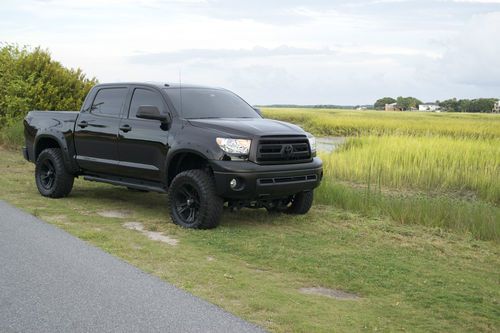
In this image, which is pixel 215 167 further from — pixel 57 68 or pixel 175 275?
pixel 57 68

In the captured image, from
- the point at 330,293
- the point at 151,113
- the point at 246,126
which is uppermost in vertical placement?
the point at 151,113

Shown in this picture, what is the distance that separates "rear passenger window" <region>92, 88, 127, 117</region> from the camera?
1000 cm

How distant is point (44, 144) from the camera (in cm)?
1157

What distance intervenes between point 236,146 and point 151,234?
5.13 ft

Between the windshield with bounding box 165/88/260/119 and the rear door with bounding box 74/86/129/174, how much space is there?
1.11 meters

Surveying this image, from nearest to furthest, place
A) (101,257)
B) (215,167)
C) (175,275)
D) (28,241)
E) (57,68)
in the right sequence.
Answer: (175,275)
(101,257)
(28,241)
(215,167)
(57,68)

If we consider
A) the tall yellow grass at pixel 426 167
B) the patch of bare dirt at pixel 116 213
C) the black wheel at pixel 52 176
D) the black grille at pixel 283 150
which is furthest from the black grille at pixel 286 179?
the black wheel at pixel 52 176

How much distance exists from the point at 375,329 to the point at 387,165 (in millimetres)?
10568

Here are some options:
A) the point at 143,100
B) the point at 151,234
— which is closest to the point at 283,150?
the point at 151,234

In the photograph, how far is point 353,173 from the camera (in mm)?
14844

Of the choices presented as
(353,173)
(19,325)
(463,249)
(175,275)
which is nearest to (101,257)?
(175,275)

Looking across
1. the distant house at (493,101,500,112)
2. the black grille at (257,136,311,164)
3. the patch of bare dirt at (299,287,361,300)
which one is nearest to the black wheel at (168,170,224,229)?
the black grille at (257,136,311,164)

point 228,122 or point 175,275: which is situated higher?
point 228,122

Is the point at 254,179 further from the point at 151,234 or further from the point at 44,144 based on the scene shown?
the point at 44,144
